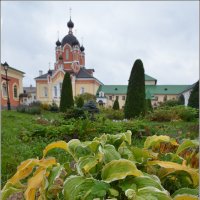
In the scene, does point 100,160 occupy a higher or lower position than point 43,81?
lower

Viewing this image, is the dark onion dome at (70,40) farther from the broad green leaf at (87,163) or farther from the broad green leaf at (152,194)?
the broad green leaf at (152,194)

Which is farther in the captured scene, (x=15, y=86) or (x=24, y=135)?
(x=15, y=86)

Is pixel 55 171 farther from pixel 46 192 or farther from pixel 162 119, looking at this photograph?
pixel 162 119

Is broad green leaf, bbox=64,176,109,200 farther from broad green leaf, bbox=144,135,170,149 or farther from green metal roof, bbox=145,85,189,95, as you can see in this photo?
green metal roof, bbox=145,85,189,95

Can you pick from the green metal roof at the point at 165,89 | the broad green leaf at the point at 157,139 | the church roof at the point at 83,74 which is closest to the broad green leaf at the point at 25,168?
the broad green leaf at the point at 157,139

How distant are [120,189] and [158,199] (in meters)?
0.17

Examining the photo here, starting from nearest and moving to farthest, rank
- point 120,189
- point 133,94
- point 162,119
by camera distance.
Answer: point 120,189, point 162,119, point 133,94

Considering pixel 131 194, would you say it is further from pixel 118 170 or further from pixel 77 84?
pixel 77 84

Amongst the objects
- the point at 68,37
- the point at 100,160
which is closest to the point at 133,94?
the point at 100,160

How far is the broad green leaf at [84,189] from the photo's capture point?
2.82 ft

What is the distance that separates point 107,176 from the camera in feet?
3.16

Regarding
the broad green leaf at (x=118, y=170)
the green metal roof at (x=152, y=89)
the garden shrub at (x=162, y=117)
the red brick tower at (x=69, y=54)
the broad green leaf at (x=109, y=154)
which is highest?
the red brick tower at (x=69, y=54)

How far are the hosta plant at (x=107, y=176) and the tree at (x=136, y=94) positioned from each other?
27.0ft

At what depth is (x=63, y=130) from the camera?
4.63m
